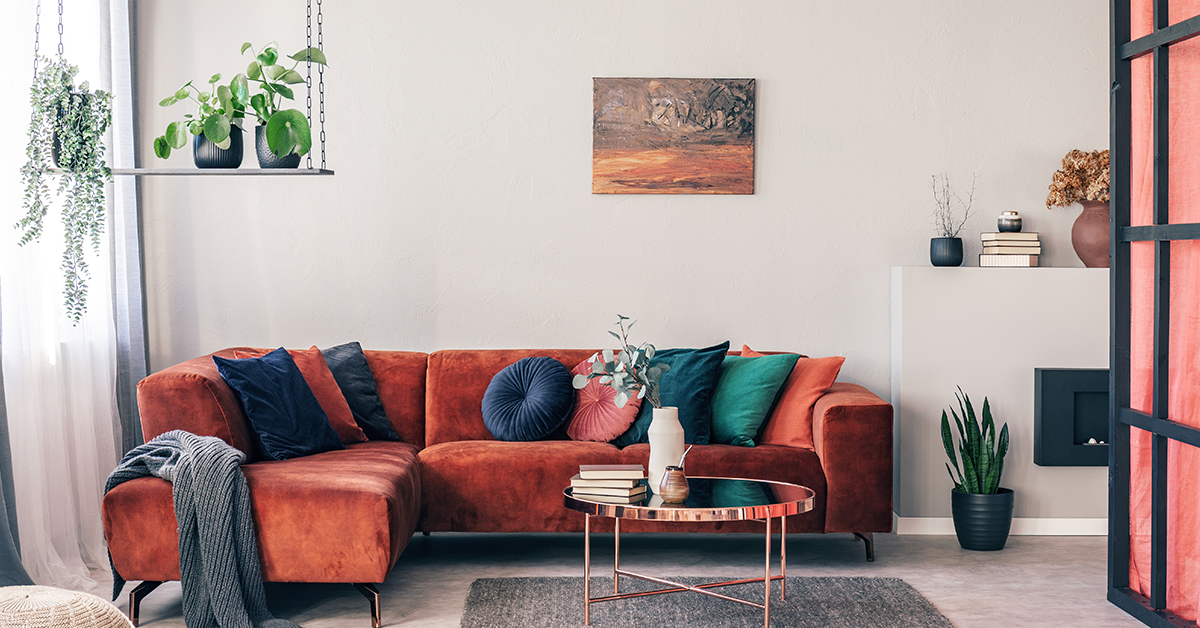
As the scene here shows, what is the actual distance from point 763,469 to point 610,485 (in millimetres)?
910

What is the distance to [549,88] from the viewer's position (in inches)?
169

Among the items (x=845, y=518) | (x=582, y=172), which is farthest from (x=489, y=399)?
(x=845, y=518)

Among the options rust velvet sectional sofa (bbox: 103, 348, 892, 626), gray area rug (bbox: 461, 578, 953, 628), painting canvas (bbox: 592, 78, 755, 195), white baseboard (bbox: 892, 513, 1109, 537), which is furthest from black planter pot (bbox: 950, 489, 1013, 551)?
painting canvas (bbox: 592, 78, 755, 195)

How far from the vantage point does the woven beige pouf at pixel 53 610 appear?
A: 6.00 ft

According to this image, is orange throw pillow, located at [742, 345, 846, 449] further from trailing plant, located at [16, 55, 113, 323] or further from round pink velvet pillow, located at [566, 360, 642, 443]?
A: trailing plant, located at [16, 55, 113, 323]

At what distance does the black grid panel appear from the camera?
2.77 meters

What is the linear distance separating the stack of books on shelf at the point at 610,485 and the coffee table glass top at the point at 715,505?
0.06 ft

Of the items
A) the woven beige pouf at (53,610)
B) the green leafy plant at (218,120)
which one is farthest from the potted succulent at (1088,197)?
the woven beige pouf at (53,610)

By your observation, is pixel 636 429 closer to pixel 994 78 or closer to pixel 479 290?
pixel 479 290

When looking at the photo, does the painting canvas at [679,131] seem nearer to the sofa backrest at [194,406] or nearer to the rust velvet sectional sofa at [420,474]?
the rust velvet sectional sofa at [420,474]

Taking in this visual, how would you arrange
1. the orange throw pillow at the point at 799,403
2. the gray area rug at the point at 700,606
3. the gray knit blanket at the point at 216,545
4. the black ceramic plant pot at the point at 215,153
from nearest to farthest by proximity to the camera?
the gray knit blanket at the point at 216,545 → the gray area rug at the point at 700,606 → the black ceramic plant pot at the point at 215,153 → the orange throw pillow at the point at 799,403

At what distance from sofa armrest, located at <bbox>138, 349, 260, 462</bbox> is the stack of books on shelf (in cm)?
124

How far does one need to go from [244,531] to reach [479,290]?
1.81 metres

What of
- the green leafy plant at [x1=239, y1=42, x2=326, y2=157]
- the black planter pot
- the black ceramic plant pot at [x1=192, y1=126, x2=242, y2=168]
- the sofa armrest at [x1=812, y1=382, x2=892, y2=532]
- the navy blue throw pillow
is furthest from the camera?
the navy blue throw pillow
